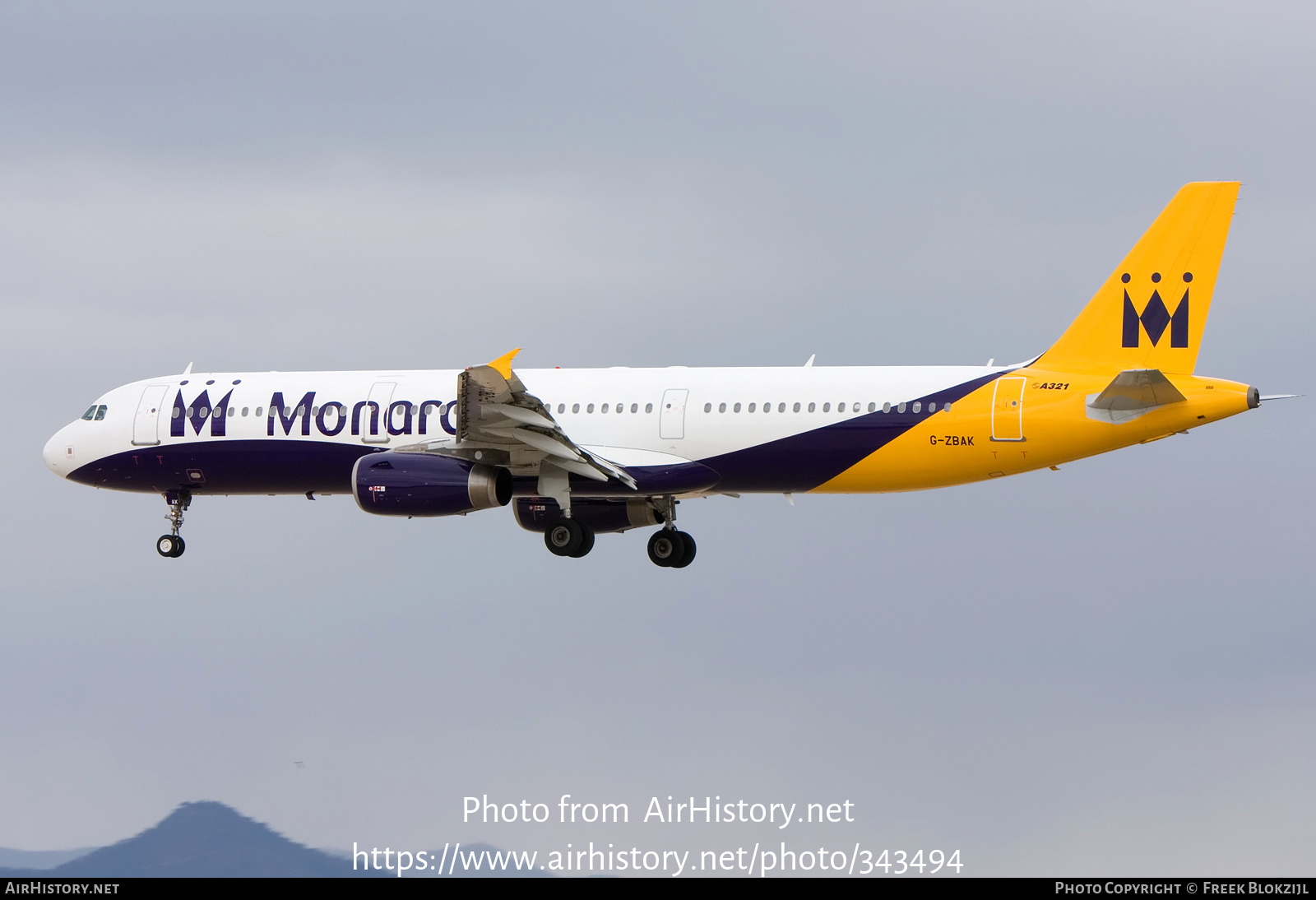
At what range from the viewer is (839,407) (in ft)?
108

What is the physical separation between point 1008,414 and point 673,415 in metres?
6.91

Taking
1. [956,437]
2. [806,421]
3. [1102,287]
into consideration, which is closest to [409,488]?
[806,421]

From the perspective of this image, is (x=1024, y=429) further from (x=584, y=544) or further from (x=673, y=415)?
(x=584, y=544)

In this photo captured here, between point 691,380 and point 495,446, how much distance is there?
4.31 metres

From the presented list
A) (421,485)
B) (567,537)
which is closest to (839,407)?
(567,537)

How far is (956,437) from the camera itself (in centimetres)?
3209

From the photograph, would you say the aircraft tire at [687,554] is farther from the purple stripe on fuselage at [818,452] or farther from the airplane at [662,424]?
the purple stripe on fuselage at [818,452]

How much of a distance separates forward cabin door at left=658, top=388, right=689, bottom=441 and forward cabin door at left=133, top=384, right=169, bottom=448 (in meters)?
12.0

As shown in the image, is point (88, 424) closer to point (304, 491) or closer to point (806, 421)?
point (304, 491)

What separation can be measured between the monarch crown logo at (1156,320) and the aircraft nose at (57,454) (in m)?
24.2

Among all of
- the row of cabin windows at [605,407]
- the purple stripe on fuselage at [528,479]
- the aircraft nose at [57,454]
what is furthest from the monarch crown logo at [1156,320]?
the aircraft nose at [57,454]

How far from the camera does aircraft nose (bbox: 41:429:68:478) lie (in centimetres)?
3928

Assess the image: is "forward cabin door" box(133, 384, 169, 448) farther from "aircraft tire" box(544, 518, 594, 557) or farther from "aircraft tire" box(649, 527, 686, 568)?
"aircraft tire" box(649, 527, 686, 568)

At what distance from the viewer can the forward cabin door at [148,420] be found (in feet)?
125
